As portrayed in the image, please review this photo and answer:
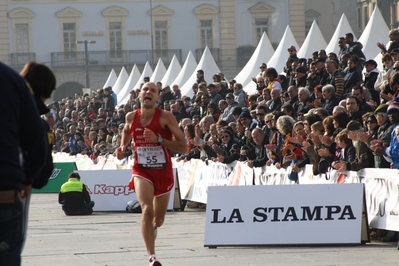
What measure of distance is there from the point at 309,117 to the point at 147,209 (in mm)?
4426

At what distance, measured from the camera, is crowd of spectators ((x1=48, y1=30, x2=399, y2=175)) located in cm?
1251

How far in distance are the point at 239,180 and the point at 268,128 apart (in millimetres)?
1184

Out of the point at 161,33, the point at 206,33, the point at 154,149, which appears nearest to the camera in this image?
the point at 154,149

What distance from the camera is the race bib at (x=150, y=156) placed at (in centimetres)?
1071

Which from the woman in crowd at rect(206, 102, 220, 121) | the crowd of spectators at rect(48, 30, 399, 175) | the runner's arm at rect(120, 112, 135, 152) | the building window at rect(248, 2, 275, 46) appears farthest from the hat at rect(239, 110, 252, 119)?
the building window at rect(248, 2, 275, 46)

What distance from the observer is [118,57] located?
7681cm

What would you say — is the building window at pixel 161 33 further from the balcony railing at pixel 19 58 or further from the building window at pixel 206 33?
the balcony railing at pixel 19 58

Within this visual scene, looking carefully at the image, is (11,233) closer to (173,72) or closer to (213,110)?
(213,110)

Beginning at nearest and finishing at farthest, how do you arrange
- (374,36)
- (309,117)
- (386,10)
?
(309,117)
(374,36)
(386,10)

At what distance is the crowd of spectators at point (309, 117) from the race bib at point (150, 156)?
1.04 m

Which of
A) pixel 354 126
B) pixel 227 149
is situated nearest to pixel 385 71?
pixel 227 149

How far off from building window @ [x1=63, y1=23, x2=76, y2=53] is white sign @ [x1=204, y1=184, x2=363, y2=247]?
215ft

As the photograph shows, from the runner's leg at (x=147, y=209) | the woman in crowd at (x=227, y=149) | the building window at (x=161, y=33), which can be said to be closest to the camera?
the runner's leg at (x=147, y=209)

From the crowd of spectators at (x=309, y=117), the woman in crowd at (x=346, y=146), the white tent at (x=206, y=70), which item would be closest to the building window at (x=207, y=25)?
the white tent at (x=206, y=70)
